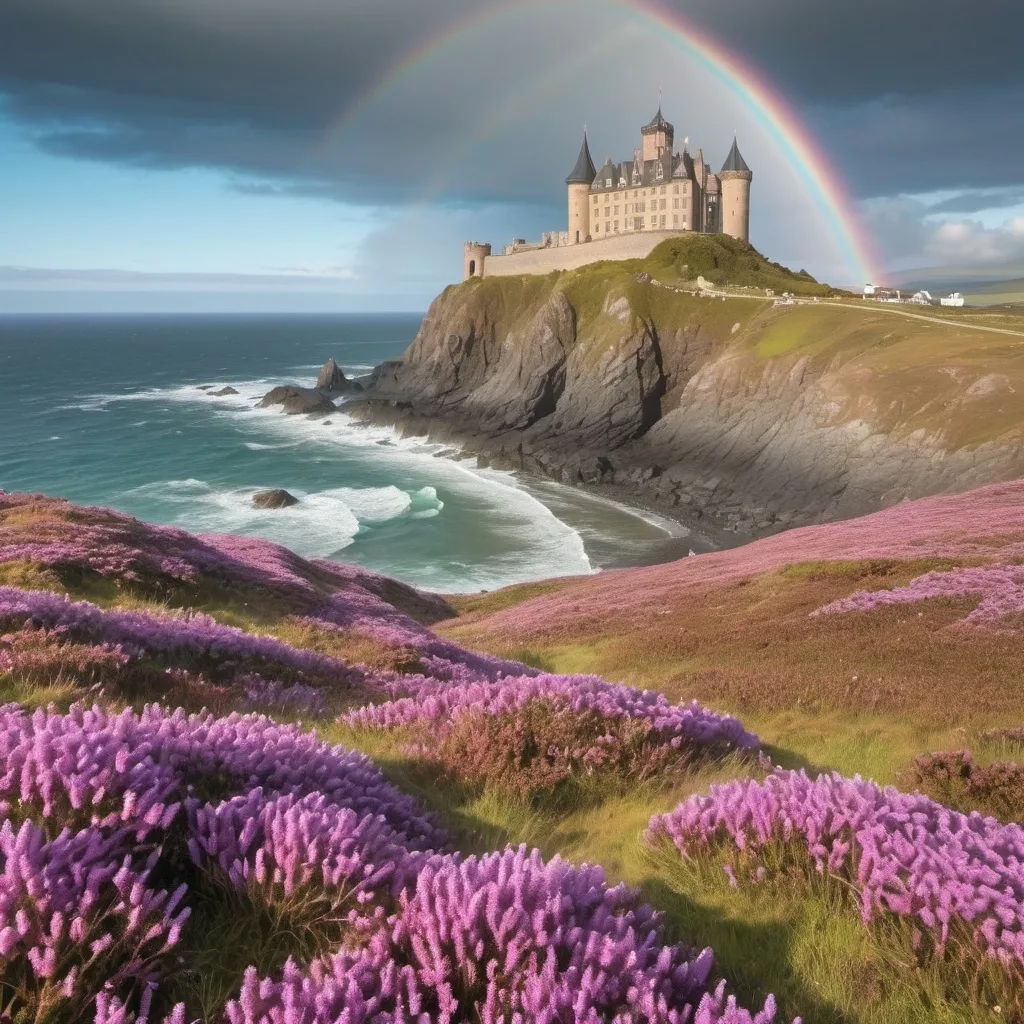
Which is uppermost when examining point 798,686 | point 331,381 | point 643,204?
point 643,204

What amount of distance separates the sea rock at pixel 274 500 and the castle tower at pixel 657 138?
111198 mm

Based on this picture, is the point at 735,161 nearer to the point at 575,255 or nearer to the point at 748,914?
the point at 575,255

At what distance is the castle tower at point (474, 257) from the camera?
166125 millimetres

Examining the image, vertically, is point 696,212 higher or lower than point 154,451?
higher

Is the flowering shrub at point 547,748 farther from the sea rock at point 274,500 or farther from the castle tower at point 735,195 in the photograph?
the castle tower at point 735,195

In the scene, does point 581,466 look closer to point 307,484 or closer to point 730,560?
point 307,484

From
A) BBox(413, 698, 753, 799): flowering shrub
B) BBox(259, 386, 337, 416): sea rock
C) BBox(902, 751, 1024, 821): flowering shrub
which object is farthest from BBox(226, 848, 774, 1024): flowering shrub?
BBox(259, 386, 337, 416): sea rock

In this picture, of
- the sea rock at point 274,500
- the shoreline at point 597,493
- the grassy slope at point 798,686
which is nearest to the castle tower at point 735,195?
the shoreline at point 597,493

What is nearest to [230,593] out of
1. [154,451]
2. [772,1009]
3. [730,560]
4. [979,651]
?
[979,651]

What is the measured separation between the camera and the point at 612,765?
21.1 ft

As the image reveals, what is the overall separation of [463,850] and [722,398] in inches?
3232

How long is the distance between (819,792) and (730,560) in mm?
30636

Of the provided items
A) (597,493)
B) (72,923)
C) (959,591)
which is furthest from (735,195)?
(72,923)

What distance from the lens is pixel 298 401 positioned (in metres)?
127
